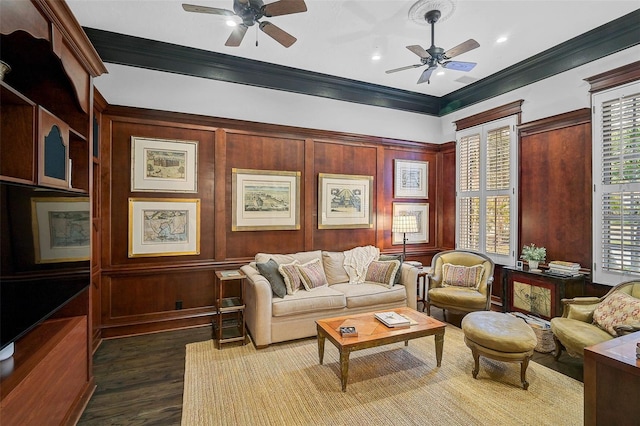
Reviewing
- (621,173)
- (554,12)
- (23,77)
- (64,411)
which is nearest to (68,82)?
(23,77)

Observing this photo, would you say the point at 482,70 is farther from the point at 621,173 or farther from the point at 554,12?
the point at 621,173

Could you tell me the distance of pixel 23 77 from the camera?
87.7 inches

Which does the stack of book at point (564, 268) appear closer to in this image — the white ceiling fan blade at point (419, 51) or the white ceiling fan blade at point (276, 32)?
the white ceiling fan blade at point (419, 51)

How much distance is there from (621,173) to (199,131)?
4986 millimetres

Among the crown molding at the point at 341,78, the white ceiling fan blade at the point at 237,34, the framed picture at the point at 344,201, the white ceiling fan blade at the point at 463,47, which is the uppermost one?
the crown molding at the point at 341,78

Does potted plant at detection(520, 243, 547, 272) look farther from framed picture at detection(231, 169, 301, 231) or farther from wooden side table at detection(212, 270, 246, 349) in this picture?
wooden side table at detection(212, 270, 246, 349)

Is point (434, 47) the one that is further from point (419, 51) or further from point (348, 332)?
point (348, 332)

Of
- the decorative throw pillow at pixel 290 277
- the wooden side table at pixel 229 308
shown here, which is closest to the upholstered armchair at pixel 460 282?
the decorative throw pillow at pixel 290 277

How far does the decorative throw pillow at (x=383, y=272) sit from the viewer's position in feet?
13.9

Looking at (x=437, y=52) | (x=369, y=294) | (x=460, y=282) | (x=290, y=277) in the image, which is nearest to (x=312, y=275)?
(x=290, y=277)

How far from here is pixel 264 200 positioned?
444cm

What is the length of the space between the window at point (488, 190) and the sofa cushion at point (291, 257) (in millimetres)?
2629

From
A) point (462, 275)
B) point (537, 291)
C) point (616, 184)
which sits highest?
point (616, 184)

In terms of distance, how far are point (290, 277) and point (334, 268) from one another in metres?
0.88
